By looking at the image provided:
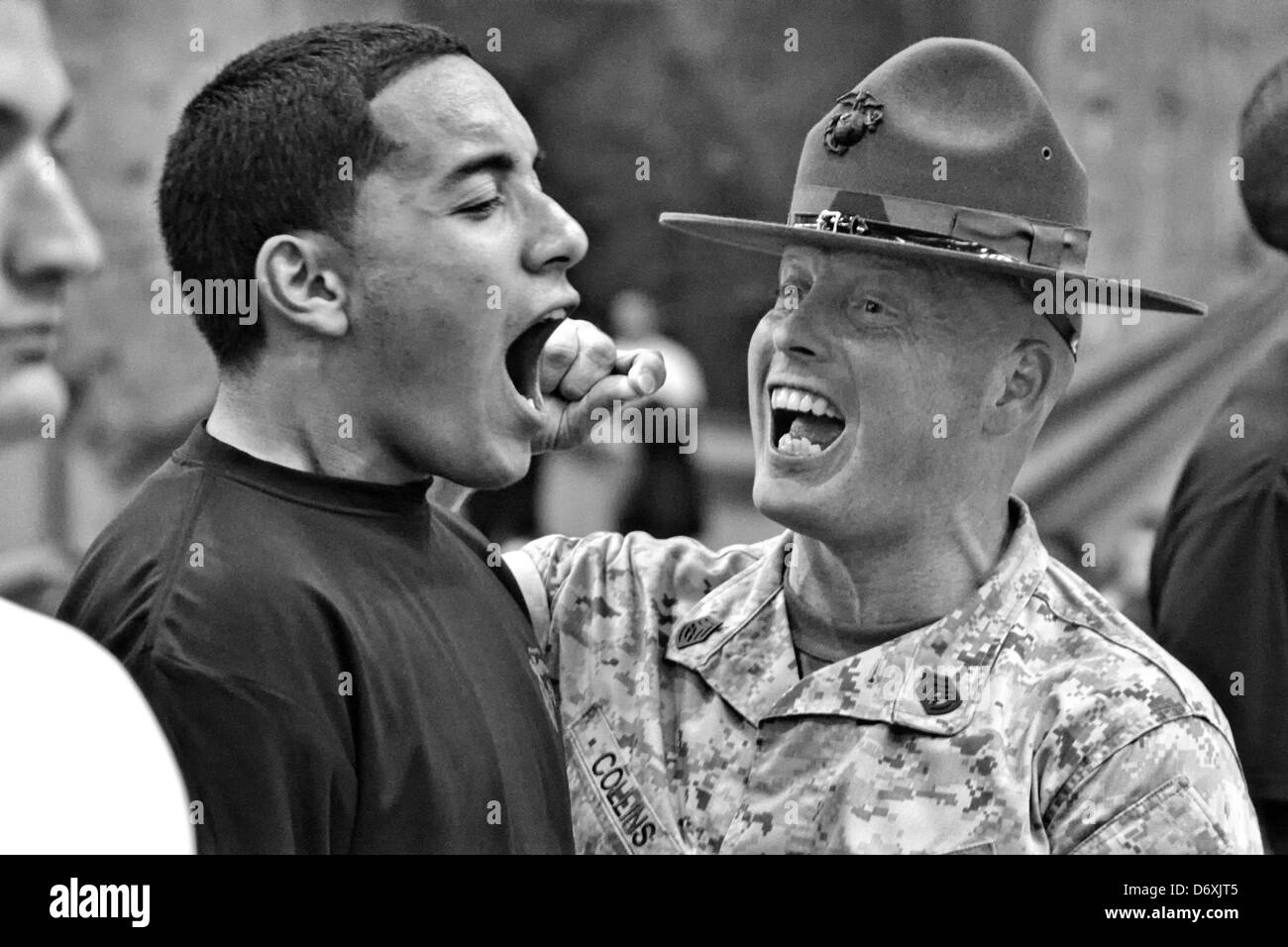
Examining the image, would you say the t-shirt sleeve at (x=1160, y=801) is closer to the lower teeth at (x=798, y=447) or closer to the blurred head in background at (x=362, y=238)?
the lower teeth at (x=798, y=447)

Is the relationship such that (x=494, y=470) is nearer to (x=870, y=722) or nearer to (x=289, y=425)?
(x=289, y=425)

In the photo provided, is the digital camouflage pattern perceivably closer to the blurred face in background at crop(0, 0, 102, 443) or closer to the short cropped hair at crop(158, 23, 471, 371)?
the short cropped hair at crop(158, 23, 471, 371)

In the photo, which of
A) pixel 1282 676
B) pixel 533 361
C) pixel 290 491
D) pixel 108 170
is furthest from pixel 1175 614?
pixel 108 170

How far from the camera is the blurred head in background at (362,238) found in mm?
1838

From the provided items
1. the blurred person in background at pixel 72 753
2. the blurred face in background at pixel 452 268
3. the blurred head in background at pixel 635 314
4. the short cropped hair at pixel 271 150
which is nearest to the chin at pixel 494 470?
the blurred face in background at pixel 452 268

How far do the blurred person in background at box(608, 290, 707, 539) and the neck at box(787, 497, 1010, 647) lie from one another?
1.79 m

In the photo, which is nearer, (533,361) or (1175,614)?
(533,361)

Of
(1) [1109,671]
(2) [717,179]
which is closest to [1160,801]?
(1) [1109,671]

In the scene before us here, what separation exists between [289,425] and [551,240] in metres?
0.34

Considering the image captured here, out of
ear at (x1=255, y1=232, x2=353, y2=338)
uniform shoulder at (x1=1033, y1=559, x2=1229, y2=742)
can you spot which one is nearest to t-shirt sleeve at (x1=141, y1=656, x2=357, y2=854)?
ear at (x1=255, y1=232, x2=353, y2=338)

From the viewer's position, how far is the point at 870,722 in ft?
6.89

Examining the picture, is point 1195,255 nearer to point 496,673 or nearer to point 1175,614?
point 1175,614

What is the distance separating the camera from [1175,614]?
2.78 meters

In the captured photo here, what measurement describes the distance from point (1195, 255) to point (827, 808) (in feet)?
6.94
